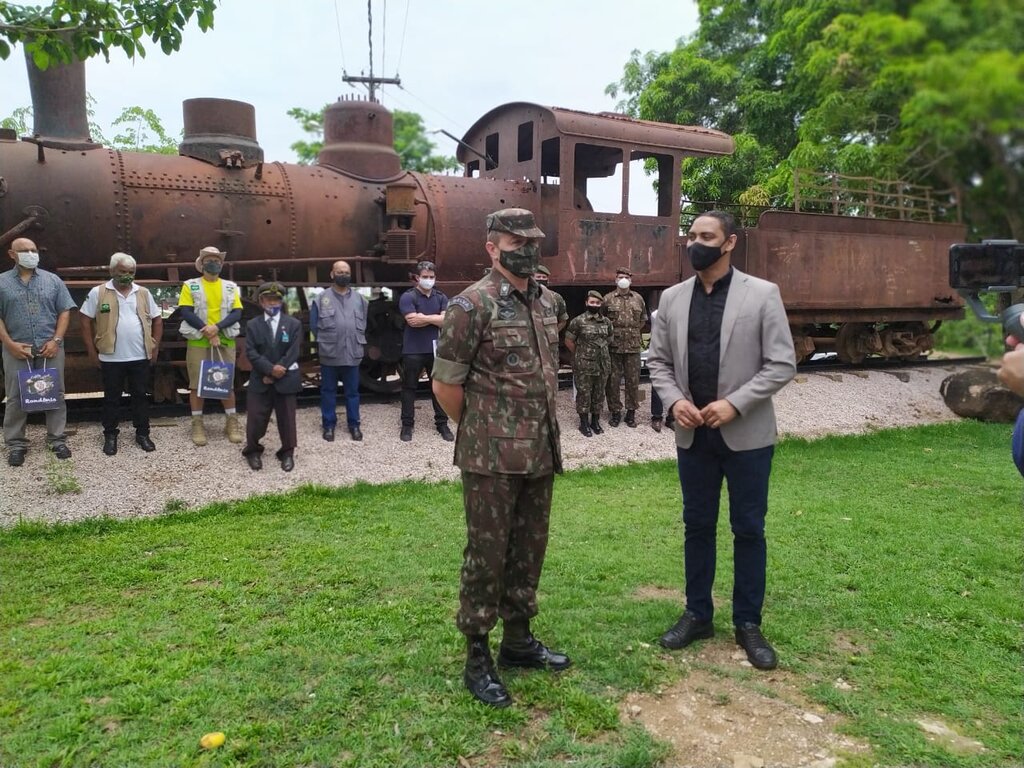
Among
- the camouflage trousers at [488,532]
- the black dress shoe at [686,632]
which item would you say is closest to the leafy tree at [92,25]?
the camouflage trousers at [488,532]

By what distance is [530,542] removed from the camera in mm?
3197

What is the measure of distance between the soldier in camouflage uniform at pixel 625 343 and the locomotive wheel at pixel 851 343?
14.6 feet

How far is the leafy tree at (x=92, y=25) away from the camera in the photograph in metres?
3.24

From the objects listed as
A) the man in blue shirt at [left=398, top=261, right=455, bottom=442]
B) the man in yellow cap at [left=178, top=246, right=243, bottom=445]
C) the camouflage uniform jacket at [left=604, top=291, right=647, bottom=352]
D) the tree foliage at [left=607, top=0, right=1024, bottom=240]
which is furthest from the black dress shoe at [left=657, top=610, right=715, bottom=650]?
the camouflage uniform jacket at [left=604, top=291, right=647, bottom=352]

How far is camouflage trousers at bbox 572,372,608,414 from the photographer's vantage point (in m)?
8.26

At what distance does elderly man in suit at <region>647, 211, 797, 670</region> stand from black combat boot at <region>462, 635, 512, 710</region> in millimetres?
898

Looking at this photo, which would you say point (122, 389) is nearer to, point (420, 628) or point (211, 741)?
point (420, 628)

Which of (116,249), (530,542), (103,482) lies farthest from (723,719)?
(116,249)

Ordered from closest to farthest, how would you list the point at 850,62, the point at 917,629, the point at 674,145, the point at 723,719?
the point at 850,62, the point at 723,719, the point at 917,629, the point at 674,145

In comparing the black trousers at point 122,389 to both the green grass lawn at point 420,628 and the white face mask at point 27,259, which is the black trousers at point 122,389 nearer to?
the white face mask at point 27,259

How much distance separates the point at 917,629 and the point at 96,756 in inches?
140

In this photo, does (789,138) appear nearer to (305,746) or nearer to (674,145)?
(305,746)

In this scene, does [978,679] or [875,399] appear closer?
[978,679]

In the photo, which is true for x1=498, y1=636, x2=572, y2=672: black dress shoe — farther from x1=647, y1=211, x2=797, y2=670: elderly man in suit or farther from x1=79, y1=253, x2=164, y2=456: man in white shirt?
x1=79, y1=253, x2=164, y2=456: man in white shirt
